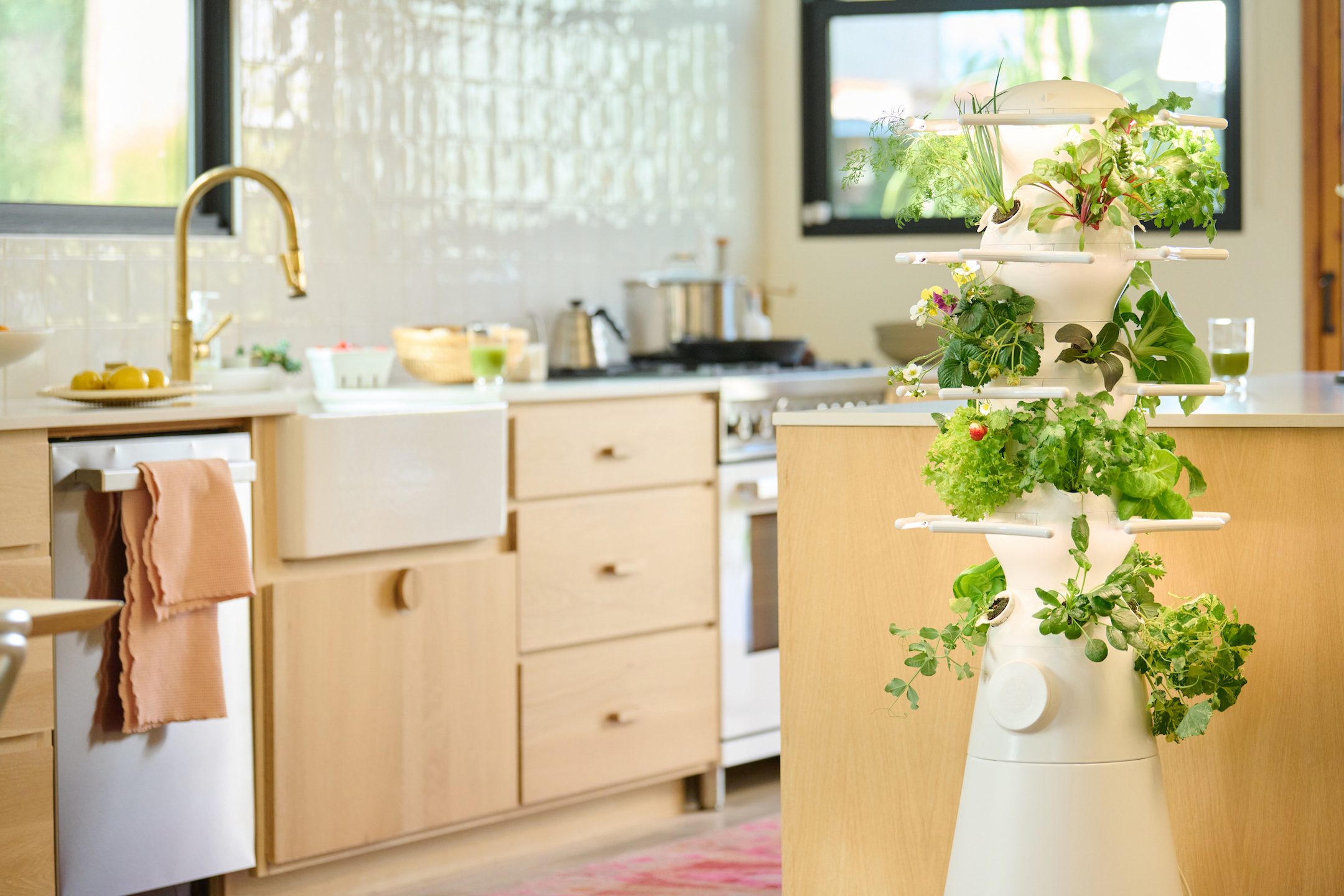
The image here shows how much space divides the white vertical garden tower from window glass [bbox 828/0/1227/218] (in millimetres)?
2417

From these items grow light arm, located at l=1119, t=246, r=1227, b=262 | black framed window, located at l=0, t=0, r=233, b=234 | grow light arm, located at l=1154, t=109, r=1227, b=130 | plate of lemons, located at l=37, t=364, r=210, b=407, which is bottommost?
plate of lemons, located at l=37, t=364, r=210, b=407

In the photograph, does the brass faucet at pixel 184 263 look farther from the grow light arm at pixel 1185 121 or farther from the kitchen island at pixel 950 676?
the grow light arm at pixel 1185 121

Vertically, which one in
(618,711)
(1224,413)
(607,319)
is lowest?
(618,711)

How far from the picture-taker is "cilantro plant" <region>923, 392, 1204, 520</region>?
1750 mm

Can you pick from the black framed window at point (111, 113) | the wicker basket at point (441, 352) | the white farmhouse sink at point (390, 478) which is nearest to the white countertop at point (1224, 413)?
the white farmhouse sink at point (390, 478)

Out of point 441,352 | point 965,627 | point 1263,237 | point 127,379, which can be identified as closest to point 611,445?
point 441,352

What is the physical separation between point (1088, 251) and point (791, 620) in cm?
77

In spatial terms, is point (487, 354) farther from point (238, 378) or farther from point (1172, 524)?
point (1172, 524)

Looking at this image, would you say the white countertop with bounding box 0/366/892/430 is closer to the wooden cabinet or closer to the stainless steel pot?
the wooden cabinet

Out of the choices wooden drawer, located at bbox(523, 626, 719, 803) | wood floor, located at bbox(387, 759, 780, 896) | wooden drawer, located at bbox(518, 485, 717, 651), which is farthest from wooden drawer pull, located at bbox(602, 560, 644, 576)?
wood floor, located at bbox(387, 759, 780, 896)

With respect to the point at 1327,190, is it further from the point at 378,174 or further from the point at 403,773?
the point at 403,773

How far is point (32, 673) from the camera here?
2430mm

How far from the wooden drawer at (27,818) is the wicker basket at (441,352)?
1161mm

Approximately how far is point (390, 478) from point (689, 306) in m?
1.38
